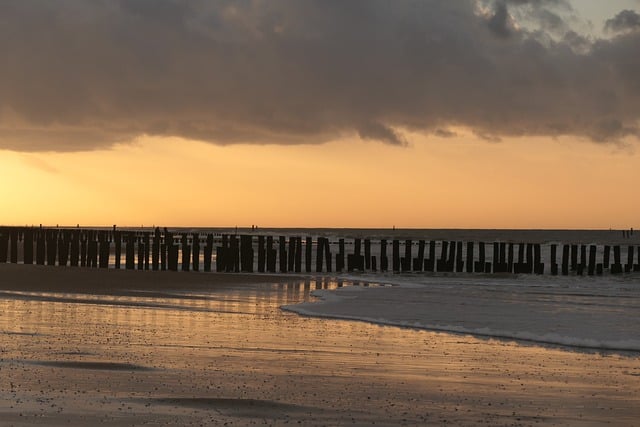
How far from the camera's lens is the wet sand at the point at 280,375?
7.02m

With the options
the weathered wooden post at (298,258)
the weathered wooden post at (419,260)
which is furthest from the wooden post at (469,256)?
the weathered wooden post at (298,258)

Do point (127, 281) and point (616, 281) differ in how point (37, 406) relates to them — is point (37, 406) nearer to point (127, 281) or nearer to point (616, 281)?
point (127, 281)

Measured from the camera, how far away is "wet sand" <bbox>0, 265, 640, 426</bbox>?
702cm

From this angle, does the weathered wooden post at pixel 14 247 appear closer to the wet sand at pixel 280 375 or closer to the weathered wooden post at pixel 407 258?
the weathered wooden post at pixel 407 258

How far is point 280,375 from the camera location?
8758mm

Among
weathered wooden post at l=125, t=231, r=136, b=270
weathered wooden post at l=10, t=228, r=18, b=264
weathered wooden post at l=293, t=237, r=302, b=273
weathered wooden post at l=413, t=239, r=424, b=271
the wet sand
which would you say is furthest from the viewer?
weathered wooden post at l=10, t=228, r=18, b=264

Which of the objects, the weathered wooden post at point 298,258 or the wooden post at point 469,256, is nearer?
the wooden post at point 469,256

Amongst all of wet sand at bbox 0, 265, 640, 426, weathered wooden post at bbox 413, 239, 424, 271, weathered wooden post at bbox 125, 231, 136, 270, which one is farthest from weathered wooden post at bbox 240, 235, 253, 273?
wet sand at bbox 0, 265, 640, 426

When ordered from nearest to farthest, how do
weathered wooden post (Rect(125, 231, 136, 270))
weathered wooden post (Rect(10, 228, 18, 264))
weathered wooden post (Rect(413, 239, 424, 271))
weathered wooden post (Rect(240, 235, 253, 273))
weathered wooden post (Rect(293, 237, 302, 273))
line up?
weathered wooden post (Rect(125, 231, 136, 270))
weathered wooden post (Rect(240, 235, 253, 273))
weathered wooden post (Rect(293, 237, 302, 273))
weathered wooden post (Rect(413, 239, 424, 271))
weathered wooden post (Rect(10, 228, 18, 264))

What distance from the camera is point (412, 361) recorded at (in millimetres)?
10078

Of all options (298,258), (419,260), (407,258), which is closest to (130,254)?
→ (298,258)

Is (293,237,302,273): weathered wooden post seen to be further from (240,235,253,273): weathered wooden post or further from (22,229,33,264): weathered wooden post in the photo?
(22,229,33,264): weathered wooden post

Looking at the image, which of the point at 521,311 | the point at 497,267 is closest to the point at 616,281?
Answer: the point at 497,267

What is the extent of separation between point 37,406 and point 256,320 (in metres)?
7.47
